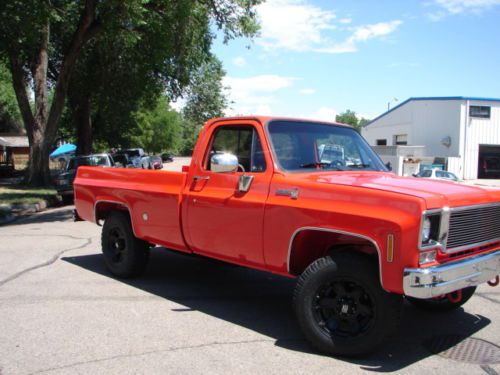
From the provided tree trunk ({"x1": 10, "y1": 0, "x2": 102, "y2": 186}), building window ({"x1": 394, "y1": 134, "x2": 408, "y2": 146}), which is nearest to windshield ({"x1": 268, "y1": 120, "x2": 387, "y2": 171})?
tree trunk ({"x1": 10, "y1": 0, "x2": 102, "y2": 186})

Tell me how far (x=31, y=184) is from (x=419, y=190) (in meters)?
20.2

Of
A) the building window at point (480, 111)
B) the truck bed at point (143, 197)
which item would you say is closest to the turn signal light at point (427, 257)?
the truck bed at point (143, 197)

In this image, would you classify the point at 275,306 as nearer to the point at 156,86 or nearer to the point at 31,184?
the point at 31,184

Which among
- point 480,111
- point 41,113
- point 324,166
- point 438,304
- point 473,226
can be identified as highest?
point 480,111

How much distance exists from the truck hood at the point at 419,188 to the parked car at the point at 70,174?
13.6 meters

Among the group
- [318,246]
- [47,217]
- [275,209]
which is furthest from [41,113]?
[318,246]

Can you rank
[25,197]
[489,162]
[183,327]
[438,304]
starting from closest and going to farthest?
[183,327] → [438,304] → [25,197] → [489,162]

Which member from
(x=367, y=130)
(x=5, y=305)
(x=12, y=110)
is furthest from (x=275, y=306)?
(x=12, y=110)

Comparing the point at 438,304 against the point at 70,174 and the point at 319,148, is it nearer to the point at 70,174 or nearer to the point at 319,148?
the point at 319,148

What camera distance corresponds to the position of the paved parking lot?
389 cm

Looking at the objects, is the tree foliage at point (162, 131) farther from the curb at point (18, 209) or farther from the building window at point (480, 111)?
the curb at point (18, 209)

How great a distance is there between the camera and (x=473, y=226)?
13.2ft

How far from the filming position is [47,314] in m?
5.02

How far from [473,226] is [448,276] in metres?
0.64
